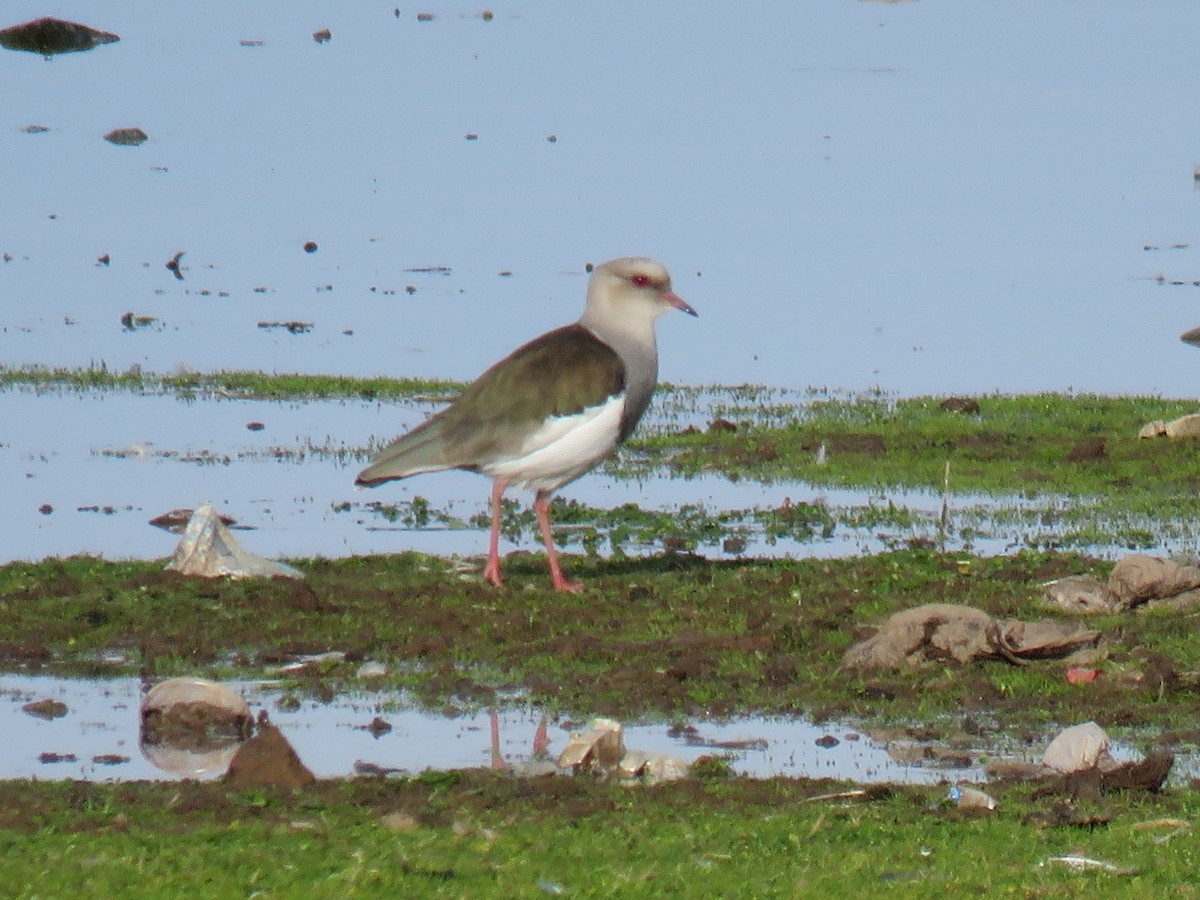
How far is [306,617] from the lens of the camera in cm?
1115

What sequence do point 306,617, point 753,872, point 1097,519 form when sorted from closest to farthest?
point 753,872 < point 306,617 < point 1097,519

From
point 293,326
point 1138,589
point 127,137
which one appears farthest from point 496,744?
point 127,137

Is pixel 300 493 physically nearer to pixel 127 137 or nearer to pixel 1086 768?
pixel 1086 768

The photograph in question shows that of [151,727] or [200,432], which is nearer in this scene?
[151,727]

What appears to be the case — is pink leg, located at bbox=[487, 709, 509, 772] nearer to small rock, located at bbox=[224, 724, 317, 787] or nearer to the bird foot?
small rock, located at bbox=[224, 724, 317, 787]

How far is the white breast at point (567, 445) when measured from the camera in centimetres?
1213

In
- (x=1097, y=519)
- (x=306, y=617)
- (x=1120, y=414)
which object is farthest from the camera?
(x=1120, y=414)

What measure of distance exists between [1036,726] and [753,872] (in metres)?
2.70

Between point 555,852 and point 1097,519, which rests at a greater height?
point 555,852

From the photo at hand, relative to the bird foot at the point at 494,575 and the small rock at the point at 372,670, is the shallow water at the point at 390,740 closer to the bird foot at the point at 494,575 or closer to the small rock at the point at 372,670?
the small rock at the point at 372,670

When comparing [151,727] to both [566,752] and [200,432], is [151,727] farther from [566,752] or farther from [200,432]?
[200,432]

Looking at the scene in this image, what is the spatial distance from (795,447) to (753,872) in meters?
9.74

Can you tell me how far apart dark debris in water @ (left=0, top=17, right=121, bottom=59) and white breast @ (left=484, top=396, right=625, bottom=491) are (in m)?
26.0

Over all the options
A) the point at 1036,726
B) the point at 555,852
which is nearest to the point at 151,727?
the point at 555,852
